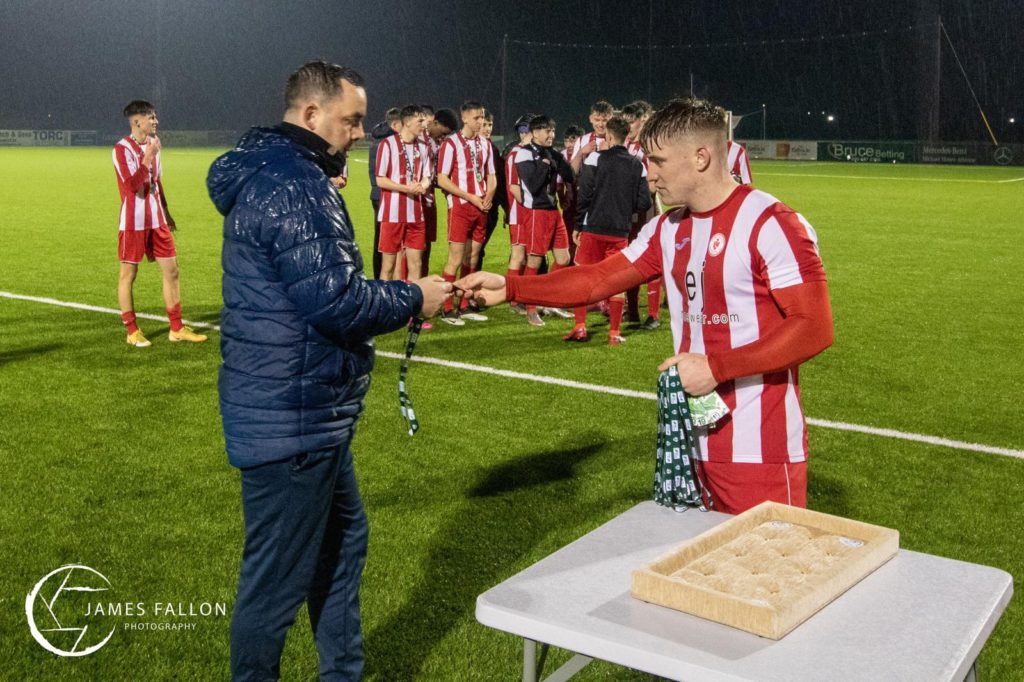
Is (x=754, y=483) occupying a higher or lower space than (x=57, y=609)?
higher

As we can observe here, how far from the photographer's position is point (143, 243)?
27.7 ft

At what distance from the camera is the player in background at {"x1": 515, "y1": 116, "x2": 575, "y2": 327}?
9695mm

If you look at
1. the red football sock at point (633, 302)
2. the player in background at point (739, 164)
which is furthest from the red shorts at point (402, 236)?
the player in background at point (739, 164)

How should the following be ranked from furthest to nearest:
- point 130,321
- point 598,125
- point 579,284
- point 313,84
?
1. point 598,125
2. point 130,321
3. point 579,284
4. point 313,84

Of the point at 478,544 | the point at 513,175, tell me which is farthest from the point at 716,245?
the point at 513,175

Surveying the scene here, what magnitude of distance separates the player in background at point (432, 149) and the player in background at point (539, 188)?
0.97 m

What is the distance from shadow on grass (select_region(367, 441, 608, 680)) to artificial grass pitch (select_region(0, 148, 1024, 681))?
13 mm

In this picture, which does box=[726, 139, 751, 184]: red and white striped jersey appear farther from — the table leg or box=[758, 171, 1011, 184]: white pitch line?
box=[758, 171, 1011, 184]: white pitch line

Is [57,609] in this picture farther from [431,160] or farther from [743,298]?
[431,160]

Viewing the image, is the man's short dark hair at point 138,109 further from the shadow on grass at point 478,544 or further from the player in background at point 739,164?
the player in background at point 739,164

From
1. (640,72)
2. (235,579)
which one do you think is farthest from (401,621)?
(640,72)

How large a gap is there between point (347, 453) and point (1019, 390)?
6.05m

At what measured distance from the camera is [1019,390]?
7.39 meters

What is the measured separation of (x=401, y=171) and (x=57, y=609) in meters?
6.45
